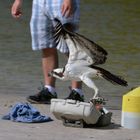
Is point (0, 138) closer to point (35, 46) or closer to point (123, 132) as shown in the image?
point (123, 132)

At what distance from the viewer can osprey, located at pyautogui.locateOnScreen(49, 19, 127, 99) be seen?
20.1 ft

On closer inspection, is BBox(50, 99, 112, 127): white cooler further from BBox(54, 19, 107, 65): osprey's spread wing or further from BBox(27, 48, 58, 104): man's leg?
BBox(27, 48, 58, 104): man's leg

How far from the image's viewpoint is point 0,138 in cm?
581

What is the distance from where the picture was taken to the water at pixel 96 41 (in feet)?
28.6

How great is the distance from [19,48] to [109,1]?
12.0 feet

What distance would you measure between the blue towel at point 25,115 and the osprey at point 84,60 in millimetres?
519

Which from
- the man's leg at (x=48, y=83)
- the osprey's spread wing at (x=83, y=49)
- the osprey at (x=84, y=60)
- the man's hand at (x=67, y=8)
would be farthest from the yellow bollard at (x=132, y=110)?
the man's leg at (x=48, y=83)

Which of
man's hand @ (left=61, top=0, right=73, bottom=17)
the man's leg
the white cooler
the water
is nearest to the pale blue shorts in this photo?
the man's leg

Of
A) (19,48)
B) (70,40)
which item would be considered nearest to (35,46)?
(70,40)

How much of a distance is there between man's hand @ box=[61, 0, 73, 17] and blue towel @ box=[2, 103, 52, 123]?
3.14 ft

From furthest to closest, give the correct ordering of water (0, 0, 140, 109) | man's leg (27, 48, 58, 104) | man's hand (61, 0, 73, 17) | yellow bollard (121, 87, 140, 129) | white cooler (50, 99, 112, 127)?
water (0, 0, 140, 109)
man's leg (27, 48, 58, 104)
man's hand (61, 0, 73, 17)
yellow bollard (121, 87, 140, 129)
white cooler (50, 99, 112, 127)

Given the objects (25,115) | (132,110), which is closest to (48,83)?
(25,115)

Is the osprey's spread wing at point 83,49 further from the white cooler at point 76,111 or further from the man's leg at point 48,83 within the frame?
the man's leg at point 48,83

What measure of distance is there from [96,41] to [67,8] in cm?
525
